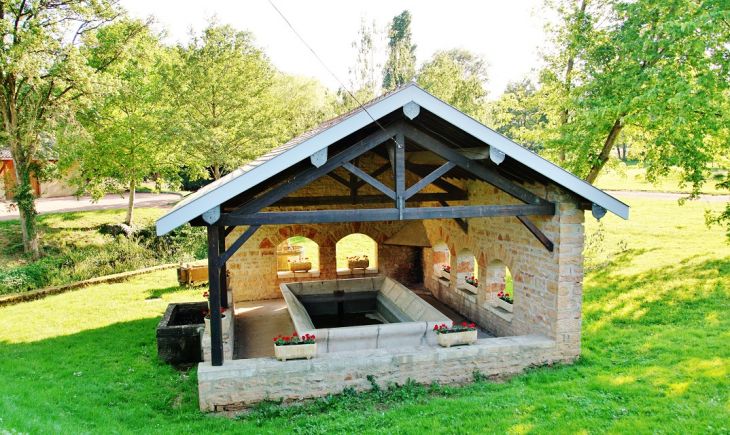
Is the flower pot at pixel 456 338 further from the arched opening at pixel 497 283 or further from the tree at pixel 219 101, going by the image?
the tree at pixel 219 101

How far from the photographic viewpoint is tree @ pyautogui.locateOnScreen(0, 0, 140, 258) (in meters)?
13.5

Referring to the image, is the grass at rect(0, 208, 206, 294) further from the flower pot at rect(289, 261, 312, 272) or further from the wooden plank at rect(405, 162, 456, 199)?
the wooden plank at rect(405, 162, 456, 199)

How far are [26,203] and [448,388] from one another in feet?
48.1

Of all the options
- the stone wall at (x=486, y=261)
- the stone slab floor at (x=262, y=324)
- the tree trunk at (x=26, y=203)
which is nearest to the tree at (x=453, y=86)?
the stone wall at (x=486, y=261)

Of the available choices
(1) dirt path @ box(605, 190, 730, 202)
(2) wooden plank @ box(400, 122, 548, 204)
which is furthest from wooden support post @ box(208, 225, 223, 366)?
(1) dirt path @ box(605, 190, 730, 202)

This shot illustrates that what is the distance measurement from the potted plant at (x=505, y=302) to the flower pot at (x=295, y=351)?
3.73 metres

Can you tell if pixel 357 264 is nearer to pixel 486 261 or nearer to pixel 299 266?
pixel 299 266

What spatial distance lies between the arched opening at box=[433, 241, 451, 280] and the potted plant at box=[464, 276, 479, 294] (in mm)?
1240

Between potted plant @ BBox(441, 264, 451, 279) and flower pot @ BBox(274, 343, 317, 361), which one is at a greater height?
potted plant @ BBox(441, 264, 451, 279)

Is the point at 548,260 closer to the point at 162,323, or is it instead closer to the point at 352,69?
the point at 162,323

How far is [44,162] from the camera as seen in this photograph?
53.4 ft

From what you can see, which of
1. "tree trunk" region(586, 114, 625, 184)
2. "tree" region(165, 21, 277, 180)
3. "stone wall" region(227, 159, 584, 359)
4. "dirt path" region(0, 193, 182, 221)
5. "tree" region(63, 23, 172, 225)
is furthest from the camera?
"dirt path" region(0, 193, 182, 221)

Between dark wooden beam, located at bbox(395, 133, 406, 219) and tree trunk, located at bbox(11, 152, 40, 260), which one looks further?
tree trunk, located at bbox(11, 152, 40, 260)

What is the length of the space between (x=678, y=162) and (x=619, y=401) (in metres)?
7.04
